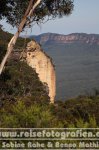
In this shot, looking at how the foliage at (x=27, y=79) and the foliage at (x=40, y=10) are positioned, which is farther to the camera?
the foliage at (x=27, y=79)

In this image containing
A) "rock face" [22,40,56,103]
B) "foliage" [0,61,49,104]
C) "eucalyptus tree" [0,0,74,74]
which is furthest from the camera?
"rock face" [22,40,56,103]

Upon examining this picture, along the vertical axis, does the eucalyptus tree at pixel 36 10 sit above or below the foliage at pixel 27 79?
above

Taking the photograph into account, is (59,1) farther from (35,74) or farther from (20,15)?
(35,74)

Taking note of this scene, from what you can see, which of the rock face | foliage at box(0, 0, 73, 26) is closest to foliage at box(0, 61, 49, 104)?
the rock face

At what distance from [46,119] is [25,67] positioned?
60832 millimetres

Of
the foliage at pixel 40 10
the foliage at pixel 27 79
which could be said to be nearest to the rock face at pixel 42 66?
the foliage at pixel 27 79

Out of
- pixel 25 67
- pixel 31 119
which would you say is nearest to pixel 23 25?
pixel 31 119

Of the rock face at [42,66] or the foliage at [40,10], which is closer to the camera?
the foliage at [40,10]

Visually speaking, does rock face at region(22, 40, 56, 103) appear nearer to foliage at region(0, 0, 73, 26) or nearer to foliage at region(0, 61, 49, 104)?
foliage at region(0, 61, 49, 104)

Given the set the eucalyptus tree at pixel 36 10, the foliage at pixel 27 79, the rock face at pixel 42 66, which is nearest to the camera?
the eucalyptus tree at pixel 36 10

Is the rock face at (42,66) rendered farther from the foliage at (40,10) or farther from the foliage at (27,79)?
the foliage at (40,10)

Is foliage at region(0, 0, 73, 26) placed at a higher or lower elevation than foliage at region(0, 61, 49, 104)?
higher

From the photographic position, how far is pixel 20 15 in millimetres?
20000

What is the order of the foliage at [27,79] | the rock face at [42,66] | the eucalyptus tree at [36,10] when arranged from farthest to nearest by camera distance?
the rock face at [42,66] < the foliage at [27,79] < the eucalyptus tree at [36,10]
